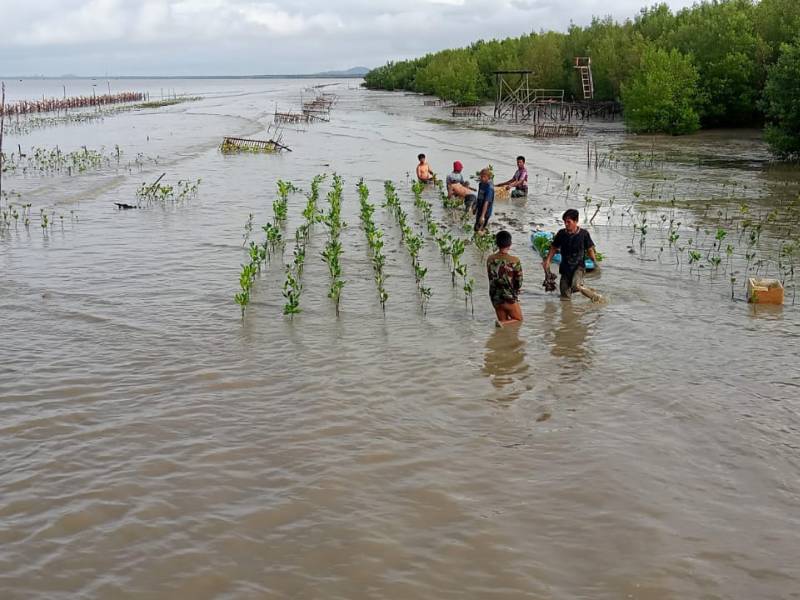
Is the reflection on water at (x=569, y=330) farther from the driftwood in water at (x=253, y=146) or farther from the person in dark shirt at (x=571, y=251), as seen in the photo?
the driftwood in water at (x=253, y=146)

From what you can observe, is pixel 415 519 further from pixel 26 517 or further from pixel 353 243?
pixel 353 243

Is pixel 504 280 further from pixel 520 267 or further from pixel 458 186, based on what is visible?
pixel 458 186

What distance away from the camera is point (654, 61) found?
114ft

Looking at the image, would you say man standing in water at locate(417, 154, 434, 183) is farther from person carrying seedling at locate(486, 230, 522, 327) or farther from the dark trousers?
person carrying seedling at locate(486, 230, 522, 327)

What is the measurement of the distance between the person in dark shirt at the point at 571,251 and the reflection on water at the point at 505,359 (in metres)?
1.31

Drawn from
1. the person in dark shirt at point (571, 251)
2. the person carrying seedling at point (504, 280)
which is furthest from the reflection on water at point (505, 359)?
the person in dark shirt at point (571, 251)

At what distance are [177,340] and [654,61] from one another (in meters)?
32.6

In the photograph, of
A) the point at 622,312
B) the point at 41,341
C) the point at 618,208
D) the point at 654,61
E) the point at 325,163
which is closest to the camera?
the point at 41,341

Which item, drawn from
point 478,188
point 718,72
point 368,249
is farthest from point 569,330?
point 718,72

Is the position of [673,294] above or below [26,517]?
above

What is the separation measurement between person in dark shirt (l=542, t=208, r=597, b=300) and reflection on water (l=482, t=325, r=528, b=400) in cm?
131

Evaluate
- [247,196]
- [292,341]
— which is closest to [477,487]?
[292,341]

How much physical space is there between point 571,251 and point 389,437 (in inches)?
176

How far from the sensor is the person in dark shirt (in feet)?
30.3
